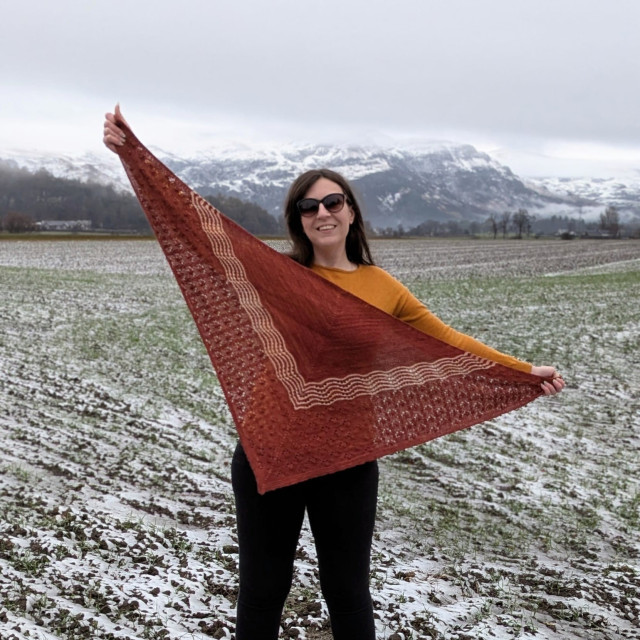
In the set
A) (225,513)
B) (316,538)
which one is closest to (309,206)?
(316,538)

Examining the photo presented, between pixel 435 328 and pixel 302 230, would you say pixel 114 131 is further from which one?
pixel 435 328

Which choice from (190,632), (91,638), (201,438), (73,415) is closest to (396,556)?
(190,632)

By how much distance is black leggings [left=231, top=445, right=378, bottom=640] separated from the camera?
2.59m

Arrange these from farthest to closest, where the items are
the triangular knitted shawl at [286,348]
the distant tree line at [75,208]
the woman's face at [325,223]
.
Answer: the distant tree line at [75,208], the woman's face at [325,223], the triangular knitted shawl at [286,348]

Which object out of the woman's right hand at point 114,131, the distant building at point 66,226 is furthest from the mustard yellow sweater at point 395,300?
the distant building at point 66,226

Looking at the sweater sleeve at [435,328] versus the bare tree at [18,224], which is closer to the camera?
the sweater sleeve at [435,328]

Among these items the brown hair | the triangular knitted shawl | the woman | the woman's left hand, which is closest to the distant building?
the triangular knitted shawl

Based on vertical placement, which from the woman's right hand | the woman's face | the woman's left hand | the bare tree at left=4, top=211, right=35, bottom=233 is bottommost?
the woman's left hand

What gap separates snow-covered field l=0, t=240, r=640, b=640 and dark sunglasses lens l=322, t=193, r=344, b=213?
2631mm

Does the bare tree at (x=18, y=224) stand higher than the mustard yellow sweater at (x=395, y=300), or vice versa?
the bare tree at (x=18, y=224)

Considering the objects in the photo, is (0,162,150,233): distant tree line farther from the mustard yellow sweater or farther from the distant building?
the mustard yellow sweater

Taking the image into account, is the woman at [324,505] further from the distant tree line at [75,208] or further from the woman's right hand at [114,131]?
the distant tree line at [75,208]

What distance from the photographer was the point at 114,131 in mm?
2709

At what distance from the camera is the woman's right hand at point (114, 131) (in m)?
Result: 2.70
